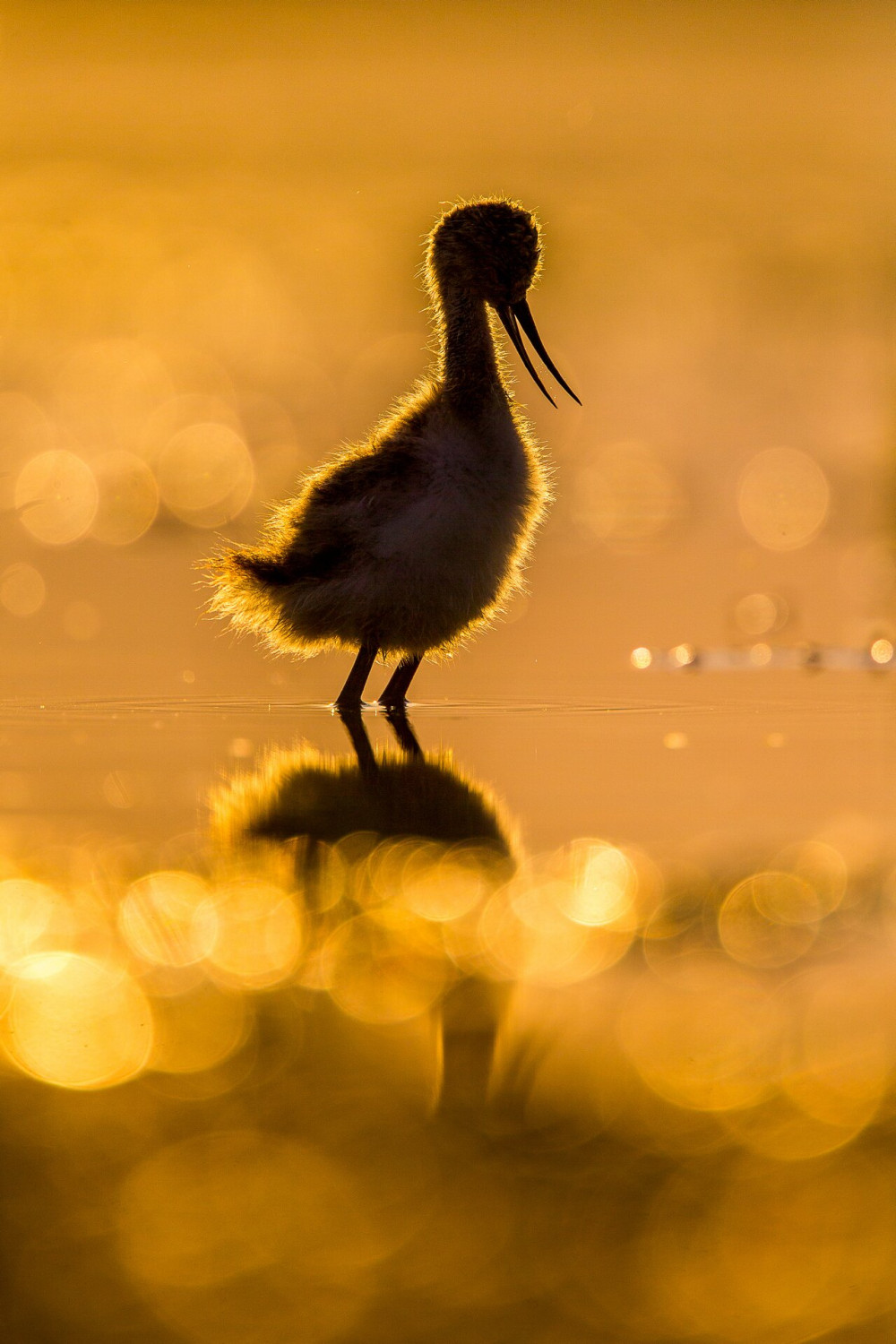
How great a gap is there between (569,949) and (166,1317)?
3.48ft

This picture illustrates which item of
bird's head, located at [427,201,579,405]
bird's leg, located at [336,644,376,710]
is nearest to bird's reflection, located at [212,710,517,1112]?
bird's leg, located at [336,644,376,710]

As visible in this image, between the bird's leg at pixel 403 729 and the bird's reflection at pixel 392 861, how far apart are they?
0.11 ft

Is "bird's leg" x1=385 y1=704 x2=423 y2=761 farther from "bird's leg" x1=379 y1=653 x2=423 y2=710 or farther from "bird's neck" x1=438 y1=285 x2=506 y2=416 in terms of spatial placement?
"bird's neck" x1=438 y1=285 x2=506 y2=416

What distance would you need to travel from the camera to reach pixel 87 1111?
1.37 m

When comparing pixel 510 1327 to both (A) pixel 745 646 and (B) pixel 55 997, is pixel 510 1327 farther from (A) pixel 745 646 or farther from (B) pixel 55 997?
(A) pixel 745 646

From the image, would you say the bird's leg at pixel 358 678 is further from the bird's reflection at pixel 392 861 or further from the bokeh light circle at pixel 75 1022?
the bokeh light circle at pixel 75 1022

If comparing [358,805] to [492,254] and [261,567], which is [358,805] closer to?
[261,567]

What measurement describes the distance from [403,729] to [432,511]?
952 mm

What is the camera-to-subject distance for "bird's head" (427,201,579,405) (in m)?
6.04

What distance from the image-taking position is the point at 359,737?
473 centimetres

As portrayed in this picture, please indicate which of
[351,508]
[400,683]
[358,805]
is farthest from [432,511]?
[358,805]

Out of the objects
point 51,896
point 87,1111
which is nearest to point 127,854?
point 51,896

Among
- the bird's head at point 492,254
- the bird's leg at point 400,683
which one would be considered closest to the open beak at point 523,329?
the bird's head at point 492,254

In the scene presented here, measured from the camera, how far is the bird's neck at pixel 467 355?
5.83m
